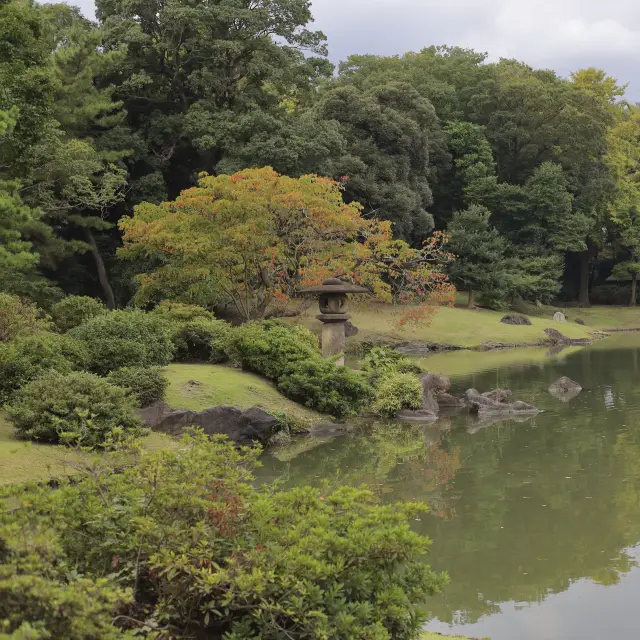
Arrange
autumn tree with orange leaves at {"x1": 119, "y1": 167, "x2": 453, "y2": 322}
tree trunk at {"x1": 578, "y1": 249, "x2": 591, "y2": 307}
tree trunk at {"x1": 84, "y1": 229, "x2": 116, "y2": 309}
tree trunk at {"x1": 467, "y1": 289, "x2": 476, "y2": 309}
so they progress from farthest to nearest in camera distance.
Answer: tree trunk at {"x1": 578, "y1": 249, "x2": 591, "y2": 307} → tree trunk at {"x1": 467, "y1": 289, "x2": 476, "y2": 309} → tree trunk at {"x1": 84, "y1": 229, "x2": 116, "y2": 309} → autumn tree with orange leaves at {"x1": 119, "y1": 167, "x2": 453, "y2": 322}

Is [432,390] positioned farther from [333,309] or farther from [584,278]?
[584,278]

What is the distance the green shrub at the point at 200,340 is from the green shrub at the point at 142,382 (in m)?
3.84

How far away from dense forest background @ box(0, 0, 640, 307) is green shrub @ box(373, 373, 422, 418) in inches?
311

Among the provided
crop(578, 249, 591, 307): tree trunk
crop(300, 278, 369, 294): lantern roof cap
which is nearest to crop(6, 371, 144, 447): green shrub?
crop(300, 278, 369, 294): lantern roof cap

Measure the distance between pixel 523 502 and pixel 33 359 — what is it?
729cm

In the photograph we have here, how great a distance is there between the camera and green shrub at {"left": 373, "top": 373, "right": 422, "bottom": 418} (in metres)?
16.3

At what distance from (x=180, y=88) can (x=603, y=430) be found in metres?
25.0

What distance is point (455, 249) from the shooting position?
4025cm

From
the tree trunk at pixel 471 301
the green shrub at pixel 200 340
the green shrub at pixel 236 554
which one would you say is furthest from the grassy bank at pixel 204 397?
the tree trunk at pixel 471 301

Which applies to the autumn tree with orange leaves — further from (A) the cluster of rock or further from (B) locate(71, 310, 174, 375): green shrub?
(B) locate(71, 310, 174, 375): green shrub

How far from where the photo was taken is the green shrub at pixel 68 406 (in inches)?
420

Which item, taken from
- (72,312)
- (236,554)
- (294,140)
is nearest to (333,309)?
(72,312)

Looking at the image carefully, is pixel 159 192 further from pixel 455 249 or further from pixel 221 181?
pixel 455 249

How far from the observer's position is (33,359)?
12.1 metres
